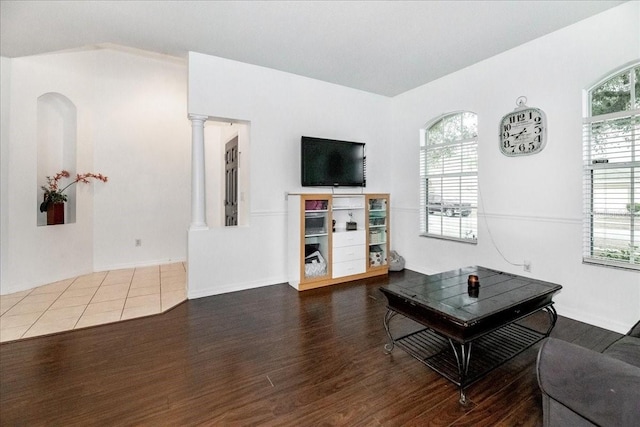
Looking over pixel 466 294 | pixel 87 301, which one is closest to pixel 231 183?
pixel 87 301

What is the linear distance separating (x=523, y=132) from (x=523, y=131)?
12mm

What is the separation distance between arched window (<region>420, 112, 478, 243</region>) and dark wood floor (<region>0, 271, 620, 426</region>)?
1.64m

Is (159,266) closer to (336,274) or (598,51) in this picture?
(336,274)

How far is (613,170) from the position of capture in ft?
8.86

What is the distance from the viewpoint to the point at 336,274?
404 centimetres

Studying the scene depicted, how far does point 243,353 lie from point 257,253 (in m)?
1.78

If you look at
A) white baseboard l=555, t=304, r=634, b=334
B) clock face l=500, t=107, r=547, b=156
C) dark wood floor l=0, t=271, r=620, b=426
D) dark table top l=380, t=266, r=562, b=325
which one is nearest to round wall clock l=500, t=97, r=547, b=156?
clock face l=500, t=107, r=547, b=156

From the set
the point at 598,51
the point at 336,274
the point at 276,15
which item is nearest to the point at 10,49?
the point at 276,15

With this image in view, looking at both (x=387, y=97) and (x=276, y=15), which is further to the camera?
(x=387, y=97)

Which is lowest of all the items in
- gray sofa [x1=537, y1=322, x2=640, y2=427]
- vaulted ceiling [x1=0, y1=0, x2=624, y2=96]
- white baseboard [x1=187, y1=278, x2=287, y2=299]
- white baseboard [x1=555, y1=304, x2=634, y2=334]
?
white baseboard [x1=555, y1=304, x2=634, y2=334]

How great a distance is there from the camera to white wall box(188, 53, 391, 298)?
11.7 ft

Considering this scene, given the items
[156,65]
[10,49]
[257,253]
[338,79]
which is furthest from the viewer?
[156,65]

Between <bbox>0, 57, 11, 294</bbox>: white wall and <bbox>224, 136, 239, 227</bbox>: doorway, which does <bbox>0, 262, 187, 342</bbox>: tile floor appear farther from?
<bbox>224, 136, 239, 227</bbox>: doorway

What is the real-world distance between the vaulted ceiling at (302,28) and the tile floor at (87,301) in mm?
2881
